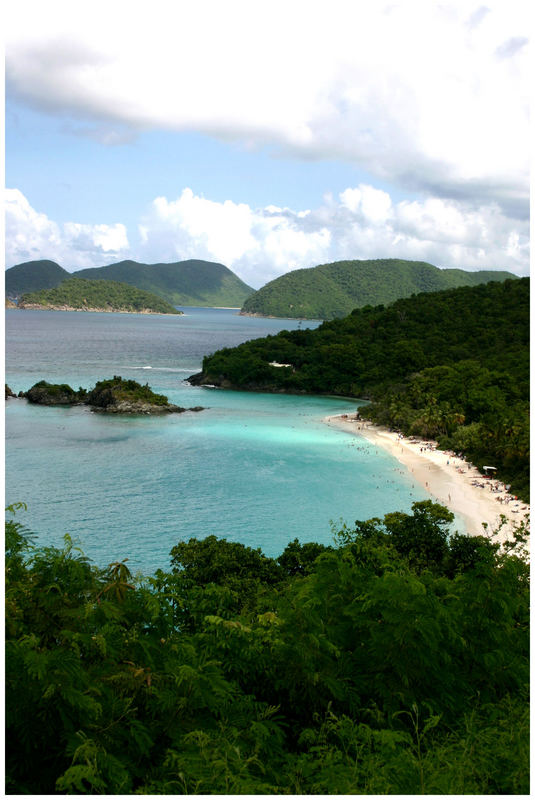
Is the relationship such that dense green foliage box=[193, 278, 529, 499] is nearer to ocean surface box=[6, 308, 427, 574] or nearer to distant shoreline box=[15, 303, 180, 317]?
ocean surface box=[6, 308, 427, 574]

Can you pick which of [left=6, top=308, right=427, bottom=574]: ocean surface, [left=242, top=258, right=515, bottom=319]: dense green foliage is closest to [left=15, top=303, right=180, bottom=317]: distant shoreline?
[left=242, top=258, right=515, bottom=319]: dense green foliage

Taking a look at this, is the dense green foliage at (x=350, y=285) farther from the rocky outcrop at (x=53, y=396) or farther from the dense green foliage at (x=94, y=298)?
the rocky outcrop at (x=53, y=396)

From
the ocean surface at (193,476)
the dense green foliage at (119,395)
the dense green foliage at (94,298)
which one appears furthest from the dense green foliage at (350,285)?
the dense green foliage at (119,395)

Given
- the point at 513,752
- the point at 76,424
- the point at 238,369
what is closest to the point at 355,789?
the point at 513,752

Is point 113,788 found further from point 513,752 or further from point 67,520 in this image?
point 67,520

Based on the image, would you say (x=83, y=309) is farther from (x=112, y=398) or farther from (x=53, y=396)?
(x=112, y=398)

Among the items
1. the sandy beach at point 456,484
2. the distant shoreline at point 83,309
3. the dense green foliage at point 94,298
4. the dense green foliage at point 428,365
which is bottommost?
the sandy beach at point 456,484
